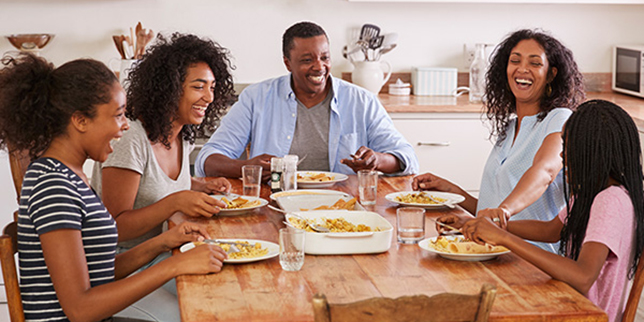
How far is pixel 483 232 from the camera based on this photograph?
5.77 ft

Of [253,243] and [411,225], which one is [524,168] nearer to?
[411,225]

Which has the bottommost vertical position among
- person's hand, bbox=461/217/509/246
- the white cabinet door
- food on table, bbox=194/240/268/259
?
the white cabinet door

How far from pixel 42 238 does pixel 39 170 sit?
0.17 m

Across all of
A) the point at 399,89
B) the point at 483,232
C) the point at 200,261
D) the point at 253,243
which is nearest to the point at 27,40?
the point at 399,89

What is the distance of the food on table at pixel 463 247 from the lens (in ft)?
5.88

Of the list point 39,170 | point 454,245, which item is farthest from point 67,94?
point 454,245

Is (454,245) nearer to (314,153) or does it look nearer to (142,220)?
(142,220)

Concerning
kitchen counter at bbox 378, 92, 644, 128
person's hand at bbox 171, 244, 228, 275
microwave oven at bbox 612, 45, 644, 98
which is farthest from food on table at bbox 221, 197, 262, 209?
microwave oven at bbox 612, 45, 644, 98

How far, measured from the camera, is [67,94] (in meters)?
1.73

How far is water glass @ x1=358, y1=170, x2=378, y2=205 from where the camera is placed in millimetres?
2314

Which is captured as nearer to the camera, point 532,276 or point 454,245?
point 532,276

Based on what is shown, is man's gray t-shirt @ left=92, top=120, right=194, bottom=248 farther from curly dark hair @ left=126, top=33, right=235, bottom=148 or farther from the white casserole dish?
the white casserole dish

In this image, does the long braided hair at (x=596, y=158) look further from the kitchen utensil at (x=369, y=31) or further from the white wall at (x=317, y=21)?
the white wall at (x=317, y=21)

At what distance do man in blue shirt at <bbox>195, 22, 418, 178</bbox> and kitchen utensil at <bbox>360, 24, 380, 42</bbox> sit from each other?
1267 millimetres
